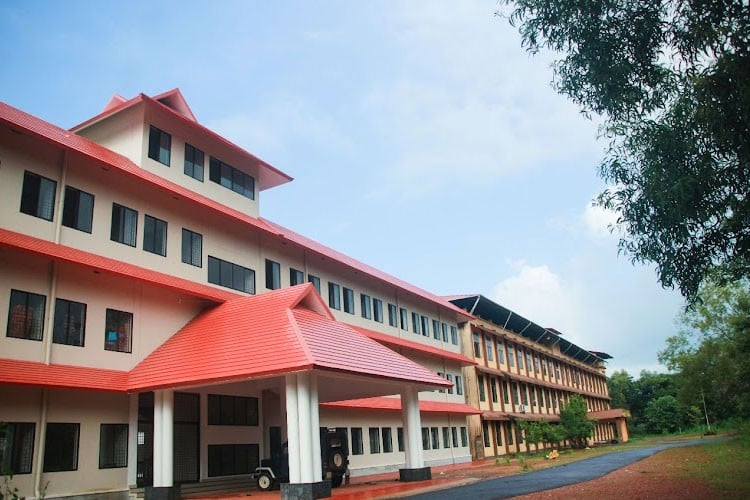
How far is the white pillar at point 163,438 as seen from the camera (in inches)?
680

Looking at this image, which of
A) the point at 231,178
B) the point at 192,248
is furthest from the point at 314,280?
the point at 192,248

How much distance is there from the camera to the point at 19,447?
50.6 feet

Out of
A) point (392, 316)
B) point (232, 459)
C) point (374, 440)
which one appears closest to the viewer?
point (232, 459)

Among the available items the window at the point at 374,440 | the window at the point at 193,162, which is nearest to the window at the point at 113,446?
the window at the point at 193,162

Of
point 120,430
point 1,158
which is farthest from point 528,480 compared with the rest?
point 1,158

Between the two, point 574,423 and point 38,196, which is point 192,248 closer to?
point 38,196

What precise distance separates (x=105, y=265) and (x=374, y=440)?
1756cm

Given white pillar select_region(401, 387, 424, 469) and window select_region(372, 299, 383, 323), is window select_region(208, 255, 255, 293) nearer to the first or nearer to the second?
white pillar select_region(401, 387, 424, 469)

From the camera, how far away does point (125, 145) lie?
21.6 m

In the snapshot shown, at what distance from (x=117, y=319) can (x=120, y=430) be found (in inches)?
125

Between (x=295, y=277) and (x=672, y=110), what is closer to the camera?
(x=672, y=110)

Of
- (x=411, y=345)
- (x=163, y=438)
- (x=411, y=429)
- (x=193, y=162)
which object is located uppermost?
(x=193, y=162)

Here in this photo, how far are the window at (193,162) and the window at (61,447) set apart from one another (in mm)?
9573

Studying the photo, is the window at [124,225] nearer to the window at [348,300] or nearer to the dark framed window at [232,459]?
the dark framed window at [232,459]
